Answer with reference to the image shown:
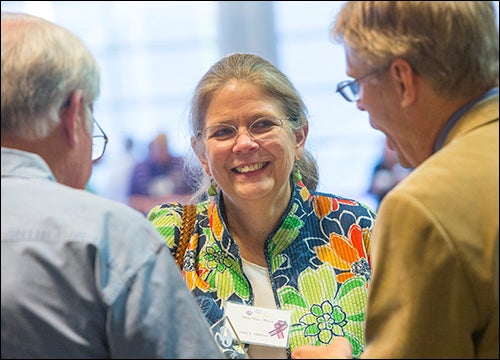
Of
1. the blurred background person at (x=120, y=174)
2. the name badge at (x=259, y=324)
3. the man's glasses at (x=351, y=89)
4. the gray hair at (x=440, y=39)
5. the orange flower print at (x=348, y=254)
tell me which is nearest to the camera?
the gray hair at (x=440, y=39)

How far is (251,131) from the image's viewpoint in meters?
3.33

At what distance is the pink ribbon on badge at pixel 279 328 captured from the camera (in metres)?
2.94

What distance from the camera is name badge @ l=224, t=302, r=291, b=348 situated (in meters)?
2.91

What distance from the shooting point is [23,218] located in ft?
6.28

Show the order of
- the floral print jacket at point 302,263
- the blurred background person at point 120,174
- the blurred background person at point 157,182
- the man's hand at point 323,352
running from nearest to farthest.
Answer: the man's hand at point 323,352, the floral print jacket at point 302,263, the blurred background person at point 157,182, the blurred background person at point 120,174

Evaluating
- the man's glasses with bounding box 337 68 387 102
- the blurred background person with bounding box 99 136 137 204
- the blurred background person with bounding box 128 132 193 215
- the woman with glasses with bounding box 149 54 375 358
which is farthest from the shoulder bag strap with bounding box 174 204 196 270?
the blurred background person with bounding box 99 136 137 204

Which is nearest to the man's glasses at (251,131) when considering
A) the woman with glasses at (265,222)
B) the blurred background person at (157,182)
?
the woman with glasses at (265,222)

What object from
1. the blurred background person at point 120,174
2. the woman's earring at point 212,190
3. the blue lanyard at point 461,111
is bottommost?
the blurred background person at point 120,174

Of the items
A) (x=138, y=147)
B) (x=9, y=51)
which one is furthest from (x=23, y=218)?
(x=138, y=147)

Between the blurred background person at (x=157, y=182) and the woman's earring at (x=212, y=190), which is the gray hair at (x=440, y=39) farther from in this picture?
the blurred background person at (x=157, y=182)

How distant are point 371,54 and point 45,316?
952 millimetres

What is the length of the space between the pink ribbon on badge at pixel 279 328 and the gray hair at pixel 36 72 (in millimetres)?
1200

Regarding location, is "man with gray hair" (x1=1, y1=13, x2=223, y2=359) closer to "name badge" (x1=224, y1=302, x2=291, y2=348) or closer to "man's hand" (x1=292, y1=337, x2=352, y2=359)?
"man's hand" (x1=292, y1=337, x2=352, y2=359)

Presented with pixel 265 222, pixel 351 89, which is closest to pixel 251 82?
pixel 265 222
